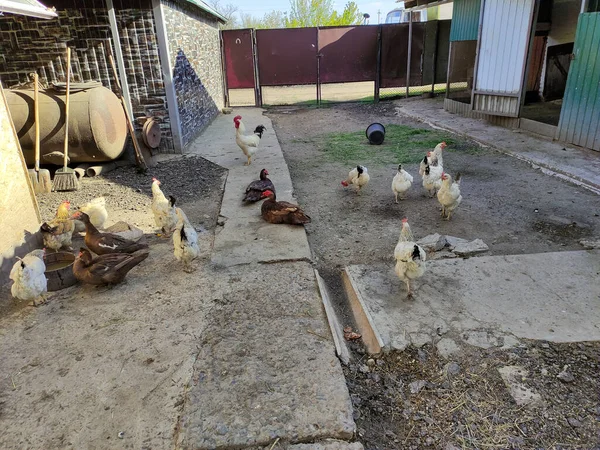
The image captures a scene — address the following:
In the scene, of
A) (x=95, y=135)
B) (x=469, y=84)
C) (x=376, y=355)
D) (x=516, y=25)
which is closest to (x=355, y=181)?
(x=376, y=355)

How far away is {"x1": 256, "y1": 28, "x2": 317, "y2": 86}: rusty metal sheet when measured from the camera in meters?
16.5

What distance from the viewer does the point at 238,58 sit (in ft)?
55.3

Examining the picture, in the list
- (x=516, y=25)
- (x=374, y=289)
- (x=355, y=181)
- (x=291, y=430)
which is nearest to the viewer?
(x=291, y=430)

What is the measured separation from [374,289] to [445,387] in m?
1.26

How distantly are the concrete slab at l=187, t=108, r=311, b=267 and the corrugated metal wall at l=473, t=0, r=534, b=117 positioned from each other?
19.6 ft

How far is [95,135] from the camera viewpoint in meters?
7.65

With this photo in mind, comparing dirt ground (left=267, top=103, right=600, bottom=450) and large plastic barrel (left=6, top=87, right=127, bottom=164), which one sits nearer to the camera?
dirt ground (left=267, top=103, right=600, bottom=450)

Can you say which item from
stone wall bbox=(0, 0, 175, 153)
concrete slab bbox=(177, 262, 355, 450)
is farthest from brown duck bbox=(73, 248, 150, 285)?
stone wall bbox=(0, 0, 175, 153)

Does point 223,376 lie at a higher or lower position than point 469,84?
lower

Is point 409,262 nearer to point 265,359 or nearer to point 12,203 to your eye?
point 265,359

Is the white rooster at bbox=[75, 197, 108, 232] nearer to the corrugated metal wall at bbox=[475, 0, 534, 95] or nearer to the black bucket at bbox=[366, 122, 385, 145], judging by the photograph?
the black bucket at bbox=[366, 122, 385, 145]

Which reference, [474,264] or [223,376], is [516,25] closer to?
[474,264]

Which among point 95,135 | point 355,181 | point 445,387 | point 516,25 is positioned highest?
point 516,25

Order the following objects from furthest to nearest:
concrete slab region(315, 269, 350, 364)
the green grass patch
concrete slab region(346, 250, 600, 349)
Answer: the green grass patch < concrete slab region(346, 250, 600, 349) < concrete slab region(315, 269, 350, 364)
